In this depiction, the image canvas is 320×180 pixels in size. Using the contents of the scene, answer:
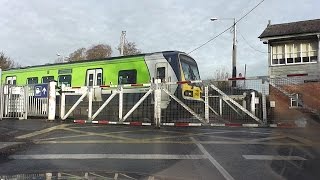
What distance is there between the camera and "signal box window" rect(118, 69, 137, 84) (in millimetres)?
21562

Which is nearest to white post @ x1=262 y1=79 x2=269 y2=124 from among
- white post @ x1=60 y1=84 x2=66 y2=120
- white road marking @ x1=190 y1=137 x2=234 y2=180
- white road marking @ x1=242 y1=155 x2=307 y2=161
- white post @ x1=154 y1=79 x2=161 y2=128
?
white post @ x1=154 y1=79 x2=161 y2=128

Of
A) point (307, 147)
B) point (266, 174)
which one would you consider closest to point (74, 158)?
point (266, 174)

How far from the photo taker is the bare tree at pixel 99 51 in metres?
72.6

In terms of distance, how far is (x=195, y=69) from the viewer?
2261 centimetres

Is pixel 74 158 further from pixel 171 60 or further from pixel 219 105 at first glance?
pixel 171 60

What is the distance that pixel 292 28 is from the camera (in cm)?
3775

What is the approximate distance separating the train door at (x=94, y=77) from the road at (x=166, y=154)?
8690 millimetres

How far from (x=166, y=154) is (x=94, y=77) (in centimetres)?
1393

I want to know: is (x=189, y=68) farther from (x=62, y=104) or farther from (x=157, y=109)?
(x=62, y=104)

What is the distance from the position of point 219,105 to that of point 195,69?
19.8 ft

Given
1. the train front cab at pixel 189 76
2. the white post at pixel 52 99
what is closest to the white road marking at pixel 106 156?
the white post at pixel 52 99

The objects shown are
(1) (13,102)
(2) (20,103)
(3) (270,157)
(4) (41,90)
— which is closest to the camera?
(3) (270,157)

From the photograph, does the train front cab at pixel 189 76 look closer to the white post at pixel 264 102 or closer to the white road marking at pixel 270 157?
the white post at pixel 264 102

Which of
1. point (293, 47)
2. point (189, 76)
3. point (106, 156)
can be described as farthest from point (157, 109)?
point (293, 47)
